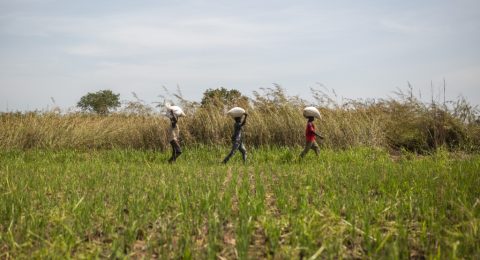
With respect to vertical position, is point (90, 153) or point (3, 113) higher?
point (3, 113)

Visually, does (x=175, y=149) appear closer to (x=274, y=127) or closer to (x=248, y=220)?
(x=274, y=127)

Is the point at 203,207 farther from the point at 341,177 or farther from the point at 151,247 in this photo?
the point at 341,177

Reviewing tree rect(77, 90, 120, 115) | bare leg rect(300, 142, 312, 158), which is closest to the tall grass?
bare leg rect(300, 142, 312, 158)

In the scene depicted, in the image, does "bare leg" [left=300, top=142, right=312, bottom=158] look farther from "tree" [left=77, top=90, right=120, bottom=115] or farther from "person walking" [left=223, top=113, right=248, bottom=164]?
"tree" [left=77, top=90, right=120, bottom=115]

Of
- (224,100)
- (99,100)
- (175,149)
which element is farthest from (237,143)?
(99,100)

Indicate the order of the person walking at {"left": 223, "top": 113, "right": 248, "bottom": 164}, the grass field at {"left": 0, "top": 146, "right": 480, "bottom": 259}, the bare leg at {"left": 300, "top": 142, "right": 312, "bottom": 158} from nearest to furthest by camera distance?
the grass field at {"left": 0, "top": 146, "right": 480, "bottom": 259} → the bare leg at {"left": 300, "top": 142, "right": 312, "bottom": 158} → the person walking at {"left": 223, "top": 113, "right": 248, "bottom": 164}

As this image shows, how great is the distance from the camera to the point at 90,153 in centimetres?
1280

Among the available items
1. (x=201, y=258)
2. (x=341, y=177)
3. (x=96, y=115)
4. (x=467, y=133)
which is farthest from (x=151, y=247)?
(x=96, y=115)

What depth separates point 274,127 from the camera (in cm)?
1269

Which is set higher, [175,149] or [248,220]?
[248,220]

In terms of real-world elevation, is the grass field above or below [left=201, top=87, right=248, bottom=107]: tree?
below

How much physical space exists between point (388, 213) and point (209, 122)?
30.7 feet

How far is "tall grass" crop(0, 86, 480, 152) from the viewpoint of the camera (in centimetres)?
1243

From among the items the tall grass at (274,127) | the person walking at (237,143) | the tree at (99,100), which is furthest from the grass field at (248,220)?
the tree at (99,100)
